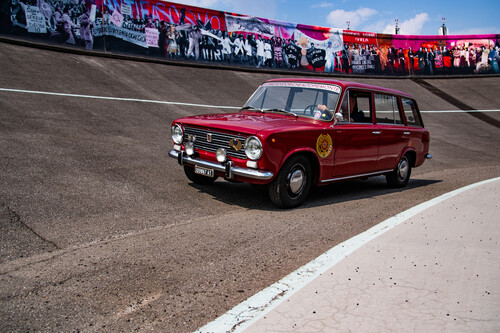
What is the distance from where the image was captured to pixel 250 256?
151 inches

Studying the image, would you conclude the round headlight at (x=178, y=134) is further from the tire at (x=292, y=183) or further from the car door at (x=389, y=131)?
the car door at (x=389, y=131)

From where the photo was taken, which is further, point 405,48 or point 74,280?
point 405,48

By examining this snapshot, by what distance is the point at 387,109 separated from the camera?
793 cm

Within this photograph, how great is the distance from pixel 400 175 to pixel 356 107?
2099 millimetres

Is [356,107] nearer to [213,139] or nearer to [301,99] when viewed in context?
[301,99]

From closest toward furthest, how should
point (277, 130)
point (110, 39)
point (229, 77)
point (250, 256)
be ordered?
point (250, 256)
point (277, 130)
point (110, 39)
point (229, 77)

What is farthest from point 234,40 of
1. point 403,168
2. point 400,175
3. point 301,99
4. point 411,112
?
point 301,99

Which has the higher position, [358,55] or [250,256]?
[358,55]

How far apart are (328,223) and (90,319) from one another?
10.2 ft

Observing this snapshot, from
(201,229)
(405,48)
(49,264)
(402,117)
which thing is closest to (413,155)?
(402,117)

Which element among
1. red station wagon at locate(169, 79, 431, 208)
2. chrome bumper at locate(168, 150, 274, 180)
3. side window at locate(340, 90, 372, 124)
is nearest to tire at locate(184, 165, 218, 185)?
red station wagon at locate(169, 79, 431, 208)

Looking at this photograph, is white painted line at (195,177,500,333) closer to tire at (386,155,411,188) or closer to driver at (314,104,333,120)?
driver at (314,104,333,120)

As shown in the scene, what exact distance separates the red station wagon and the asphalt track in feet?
1.40

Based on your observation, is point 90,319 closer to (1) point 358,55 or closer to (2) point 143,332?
(2) point 143,332
